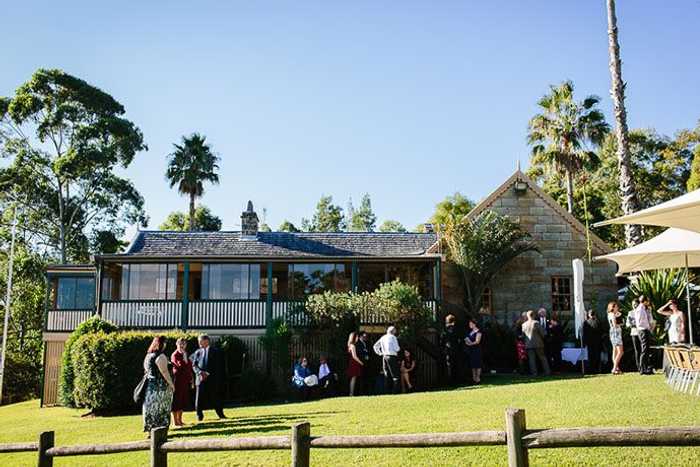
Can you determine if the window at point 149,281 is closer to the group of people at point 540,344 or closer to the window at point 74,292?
the window at point 74,292

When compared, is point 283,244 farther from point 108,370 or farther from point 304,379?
point 108,370

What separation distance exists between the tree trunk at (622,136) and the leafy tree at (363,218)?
1453 inches

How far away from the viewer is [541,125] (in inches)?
1215

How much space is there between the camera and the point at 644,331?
1560cm

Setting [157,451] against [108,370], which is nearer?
[157,451]

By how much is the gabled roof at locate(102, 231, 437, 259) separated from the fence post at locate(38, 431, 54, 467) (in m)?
15.9

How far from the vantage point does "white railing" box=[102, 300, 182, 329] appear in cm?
2247

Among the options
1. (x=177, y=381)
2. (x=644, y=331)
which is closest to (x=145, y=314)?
(x=177, y=381)

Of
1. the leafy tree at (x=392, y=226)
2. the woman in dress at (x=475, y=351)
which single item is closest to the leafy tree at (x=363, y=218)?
the leafy tree at (x=392, y=226)

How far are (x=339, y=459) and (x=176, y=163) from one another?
35813 millimetres

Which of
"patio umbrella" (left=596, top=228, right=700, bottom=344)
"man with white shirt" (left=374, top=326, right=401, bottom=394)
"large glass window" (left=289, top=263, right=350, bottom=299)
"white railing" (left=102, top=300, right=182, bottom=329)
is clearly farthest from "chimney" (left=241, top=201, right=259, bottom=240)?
"patio umbrella" (left=596, top=228, right=700, bottom=344)

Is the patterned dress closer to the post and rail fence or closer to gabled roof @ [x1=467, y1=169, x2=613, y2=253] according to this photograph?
the post and rail fence

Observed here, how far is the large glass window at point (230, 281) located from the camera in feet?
80.4

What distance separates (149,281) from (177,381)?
12.4m
